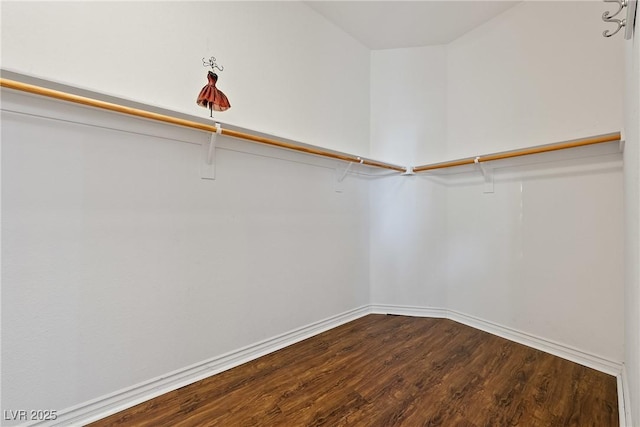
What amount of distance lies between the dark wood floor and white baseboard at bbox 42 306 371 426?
0.05 meters

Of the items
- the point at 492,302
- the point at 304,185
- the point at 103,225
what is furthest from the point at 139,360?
the point at 492,302

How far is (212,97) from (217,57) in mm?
382

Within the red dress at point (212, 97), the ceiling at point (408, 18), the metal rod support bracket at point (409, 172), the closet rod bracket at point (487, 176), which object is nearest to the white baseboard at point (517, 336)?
the closet rod bracket at point (487, 176)

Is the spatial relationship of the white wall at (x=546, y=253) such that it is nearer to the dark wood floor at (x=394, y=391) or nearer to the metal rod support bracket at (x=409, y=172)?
the dark wood floor at (x=394, y=391)

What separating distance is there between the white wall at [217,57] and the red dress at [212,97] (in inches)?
4.2

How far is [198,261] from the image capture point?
5.03 feet

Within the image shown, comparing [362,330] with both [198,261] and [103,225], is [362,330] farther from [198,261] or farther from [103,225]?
[103,225]

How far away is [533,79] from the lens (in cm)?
197

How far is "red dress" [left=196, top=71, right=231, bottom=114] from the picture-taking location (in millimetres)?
1443

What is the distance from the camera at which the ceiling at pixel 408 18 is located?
210 cm

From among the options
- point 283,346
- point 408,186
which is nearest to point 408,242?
point 408,186

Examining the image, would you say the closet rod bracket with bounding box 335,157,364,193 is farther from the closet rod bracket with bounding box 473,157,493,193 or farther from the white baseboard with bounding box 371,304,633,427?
the white baseboard with bounding box 371,304,633,427

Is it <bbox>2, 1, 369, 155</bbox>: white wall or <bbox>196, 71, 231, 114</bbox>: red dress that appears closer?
<bbox>2, 1, 369, 155</bbox>: white wall

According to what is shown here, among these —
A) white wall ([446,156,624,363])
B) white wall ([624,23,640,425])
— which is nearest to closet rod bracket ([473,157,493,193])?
white wall ([446,156,624,363])
